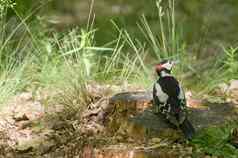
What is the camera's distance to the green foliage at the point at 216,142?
4309 mm

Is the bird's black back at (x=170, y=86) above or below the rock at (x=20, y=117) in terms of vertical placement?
above

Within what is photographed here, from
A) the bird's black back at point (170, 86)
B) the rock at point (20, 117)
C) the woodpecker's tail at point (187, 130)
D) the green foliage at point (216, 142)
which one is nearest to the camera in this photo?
the green foliage at point (216, 142)

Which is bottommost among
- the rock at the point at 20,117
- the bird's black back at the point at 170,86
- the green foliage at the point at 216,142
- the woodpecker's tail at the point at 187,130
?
the green foliage at the point at 216,142

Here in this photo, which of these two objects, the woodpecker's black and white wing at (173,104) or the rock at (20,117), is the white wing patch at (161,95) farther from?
the rock at (20,117)

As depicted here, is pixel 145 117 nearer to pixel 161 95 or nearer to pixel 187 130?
pixel 161 95

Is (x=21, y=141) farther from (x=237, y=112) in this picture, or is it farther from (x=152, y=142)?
(x=237, y=112)

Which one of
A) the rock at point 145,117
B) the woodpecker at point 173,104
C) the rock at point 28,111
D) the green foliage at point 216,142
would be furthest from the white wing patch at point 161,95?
the rock at point 28,111

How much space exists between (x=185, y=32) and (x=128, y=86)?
4.30 metres

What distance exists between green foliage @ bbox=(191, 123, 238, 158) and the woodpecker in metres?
0.07

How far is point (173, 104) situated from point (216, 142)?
36cm

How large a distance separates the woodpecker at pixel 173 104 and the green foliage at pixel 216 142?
72 millimetres

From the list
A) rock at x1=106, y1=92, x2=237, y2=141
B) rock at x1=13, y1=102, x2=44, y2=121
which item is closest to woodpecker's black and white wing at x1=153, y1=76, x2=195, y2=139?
rock at x1=106, y1=92, x2=237, y2=141

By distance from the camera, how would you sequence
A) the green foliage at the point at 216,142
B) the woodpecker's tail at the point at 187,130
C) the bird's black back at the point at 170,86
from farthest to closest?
1. the bird's black back at the point at 170,86
2. the woodpecker's tail at the point at 187,130
3. the green foliage at the point at 216,142

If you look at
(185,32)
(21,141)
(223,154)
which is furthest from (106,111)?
(185,32)
